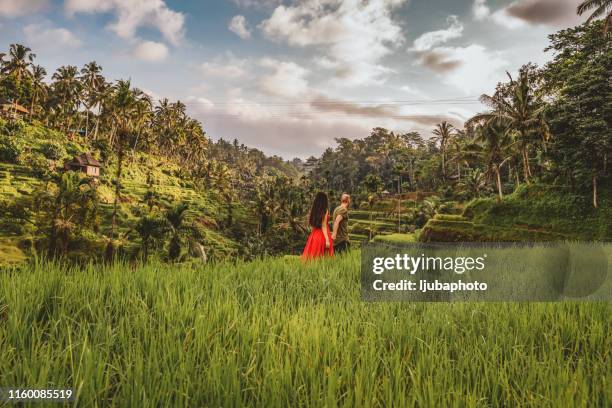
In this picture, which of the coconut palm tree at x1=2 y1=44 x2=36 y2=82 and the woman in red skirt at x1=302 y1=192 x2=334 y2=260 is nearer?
the woman in red skirt at x1=302 y1=192 x2=334 y2=260

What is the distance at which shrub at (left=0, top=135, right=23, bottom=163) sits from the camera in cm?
4081

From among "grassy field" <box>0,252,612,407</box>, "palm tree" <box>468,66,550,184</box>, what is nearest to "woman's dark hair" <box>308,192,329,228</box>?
"grassy field" <box>0,252,612,407</box>

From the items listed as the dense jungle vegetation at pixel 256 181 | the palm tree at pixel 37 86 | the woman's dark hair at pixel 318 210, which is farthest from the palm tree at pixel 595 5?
the palm tree at pixel 37 86

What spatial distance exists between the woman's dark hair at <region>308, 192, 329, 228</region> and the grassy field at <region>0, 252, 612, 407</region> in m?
2.93

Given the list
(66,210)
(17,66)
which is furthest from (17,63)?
(66,210)

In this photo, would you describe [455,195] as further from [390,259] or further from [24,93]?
[24,93]

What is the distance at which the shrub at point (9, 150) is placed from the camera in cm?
4081

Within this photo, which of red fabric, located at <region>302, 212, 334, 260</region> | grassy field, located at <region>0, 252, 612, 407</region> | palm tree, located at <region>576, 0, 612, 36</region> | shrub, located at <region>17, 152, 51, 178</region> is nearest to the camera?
grassy field, located at <region>0, 252, 612, 407</region>

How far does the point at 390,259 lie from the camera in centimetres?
473

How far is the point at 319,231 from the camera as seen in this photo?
6777mm

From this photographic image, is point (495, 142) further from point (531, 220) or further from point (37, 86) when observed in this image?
point (37, 86)

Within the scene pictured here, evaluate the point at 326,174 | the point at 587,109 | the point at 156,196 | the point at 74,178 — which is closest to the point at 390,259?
the point at 587,109

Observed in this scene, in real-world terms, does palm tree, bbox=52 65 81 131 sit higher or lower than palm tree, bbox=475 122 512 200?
higher

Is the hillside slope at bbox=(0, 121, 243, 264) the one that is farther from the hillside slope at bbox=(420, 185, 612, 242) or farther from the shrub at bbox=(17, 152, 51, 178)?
the hillside slope at bbox=(420, 185, 612, 242)
